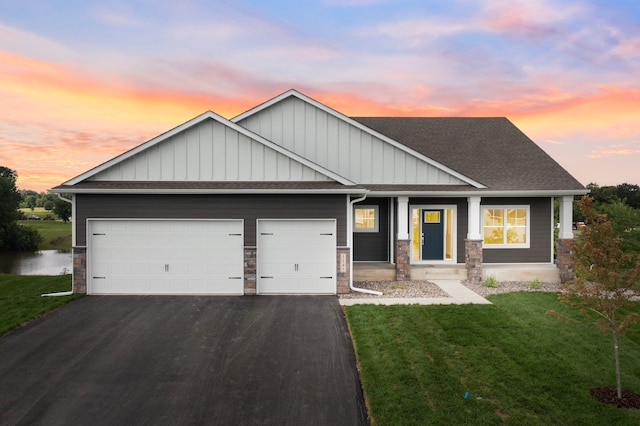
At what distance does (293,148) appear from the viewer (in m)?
14.6

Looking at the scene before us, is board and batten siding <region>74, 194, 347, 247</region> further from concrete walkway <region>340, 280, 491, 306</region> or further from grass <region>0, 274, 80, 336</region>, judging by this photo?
concrete walkway <region>340, 280, 491, 306</region>

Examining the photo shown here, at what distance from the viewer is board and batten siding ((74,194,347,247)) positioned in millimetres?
11516

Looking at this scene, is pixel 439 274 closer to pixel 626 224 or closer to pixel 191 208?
pixel 191 208

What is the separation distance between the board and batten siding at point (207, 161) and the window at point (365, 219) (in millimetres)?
4262

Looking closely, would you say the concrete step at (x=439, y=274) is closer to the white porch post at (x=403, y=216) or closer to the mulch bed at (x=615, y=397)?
the white porch post at (x=403, y=216)

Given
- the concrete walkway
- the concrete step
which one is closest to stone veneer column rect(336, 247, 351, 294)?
the concrete walkway

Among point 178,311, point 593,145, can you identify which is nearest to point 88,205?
point 178,311

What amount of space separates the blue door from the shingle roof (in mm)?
2025

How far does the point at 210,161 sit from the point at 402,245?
6.95 meters

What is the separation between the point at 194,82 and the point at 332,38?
7.26 metres

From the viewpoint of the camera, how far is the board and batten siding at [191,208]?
11.5 meters

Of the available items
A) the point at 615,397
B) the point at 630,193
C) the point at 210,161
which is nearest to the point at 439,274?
the point at 615,397

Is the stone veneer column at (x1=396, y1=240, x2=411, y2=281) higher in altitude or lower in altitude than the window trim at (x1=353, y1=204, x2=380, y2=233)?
lower

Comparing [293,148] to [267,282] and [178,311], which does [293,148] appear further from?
[178,311]
